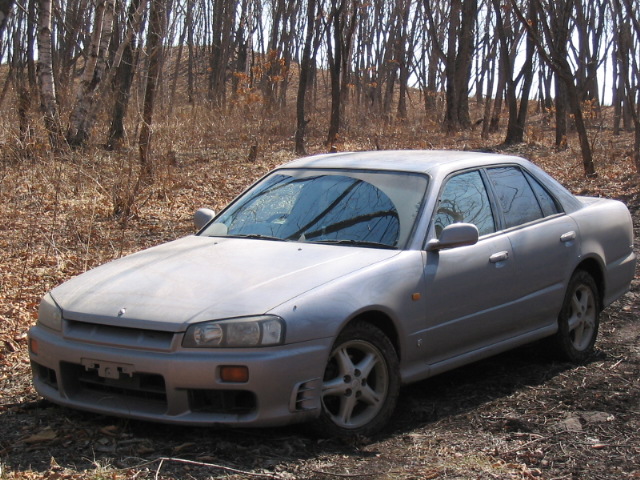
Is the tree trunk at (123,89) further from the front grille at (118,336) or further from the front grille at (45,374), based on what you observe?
the front grille at (118,336)

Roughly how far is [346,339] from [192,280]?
33.7 inches

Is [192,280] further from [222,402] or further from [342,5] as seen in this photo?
[342,5]

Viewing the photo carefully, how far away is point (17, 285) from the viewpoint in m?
7.57

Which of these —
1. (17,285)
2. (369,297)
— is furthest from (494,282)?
(17,285)

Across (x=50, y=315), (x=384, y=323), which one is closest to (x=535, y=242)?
(x=384, y=323)

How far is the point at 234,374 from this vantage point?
12.9ft

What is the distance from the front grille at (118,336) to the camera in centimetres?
402

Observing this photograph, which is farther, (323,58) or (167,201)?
(323,58)

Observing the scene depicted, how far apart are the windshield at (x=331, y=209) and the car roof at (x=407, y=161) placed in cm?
7

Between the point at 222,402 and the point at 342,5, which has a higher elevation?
the point at 342,5

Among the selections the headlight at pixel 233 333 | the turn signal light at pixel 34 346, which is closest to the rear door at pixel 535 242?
the headlight at pixel 233 333

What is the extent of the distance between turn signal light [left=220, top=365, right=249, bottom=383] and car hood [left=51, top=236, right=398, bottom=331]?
0.24 meters

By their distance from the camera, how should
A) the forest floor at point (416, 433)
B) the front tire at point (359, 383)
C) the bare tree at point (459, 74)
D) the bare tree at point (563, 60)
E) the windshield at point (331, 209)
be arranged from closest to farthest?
1. the forest floor at point (416, 433)
2. the front tire at point (359, 383)
3. the windshield at point (331, 209)
4. the bare tree at point (563, 60)
5. the bare tree at point (459, 74)

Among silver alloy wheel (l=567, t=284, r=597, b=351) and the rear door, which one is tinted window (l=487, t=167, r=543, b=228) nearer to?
the rear door
